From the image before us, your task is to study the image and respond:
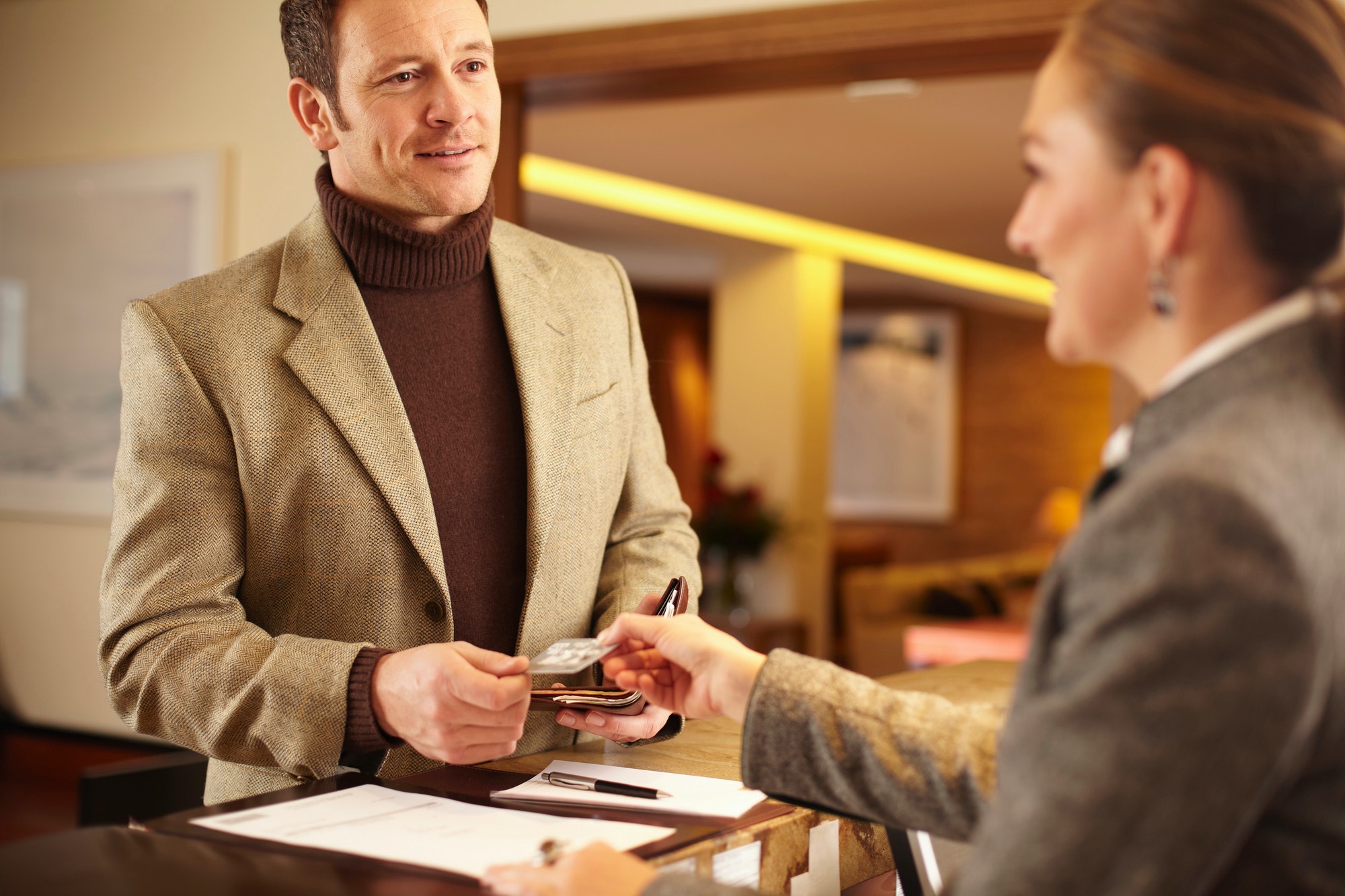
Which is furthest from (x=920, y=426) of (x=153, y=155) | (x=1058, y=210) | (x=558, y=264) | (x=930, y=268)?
(x=1058, y=210)

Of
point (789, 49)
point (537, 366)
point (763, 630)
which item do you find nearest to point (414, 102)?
point (537, 366)

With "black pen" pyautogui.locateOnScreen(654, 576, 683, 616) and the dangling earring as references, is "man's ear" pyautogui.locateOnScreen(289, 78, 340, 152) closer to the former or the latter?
"black pen" pyautogui.locateOnScreen(654, 576, 683, 616)

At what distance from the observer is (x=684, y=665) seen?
48.0 inches

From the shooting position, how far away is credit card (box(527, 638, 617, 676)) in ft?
4.00

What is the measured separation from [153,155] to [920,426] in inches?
371


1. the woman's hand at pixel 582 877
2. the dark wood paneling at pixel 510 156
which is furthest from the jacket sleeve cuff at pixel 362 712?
the dark wood paneling at pixel 510 156

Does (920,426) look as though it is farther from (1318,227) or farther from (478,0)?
(1318,227)

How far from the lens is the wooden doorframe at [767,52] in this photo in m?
3.18

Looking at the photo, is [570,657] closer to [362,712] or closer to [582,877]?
[362,712]

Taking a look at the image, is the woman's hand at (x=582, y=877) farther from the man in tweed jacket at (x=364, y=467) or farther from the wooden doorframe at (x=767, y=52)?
the wooden doorframe at (x=767, y=52)

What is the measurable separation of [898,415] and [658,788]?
459 inches

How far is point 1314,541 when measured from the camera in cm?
69

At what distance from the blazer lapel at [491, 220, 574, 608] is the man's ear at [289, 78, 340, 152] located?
267 mm

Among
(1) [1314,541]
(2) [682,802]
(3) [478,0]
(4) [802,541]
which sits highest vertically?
(3) [478,0]
